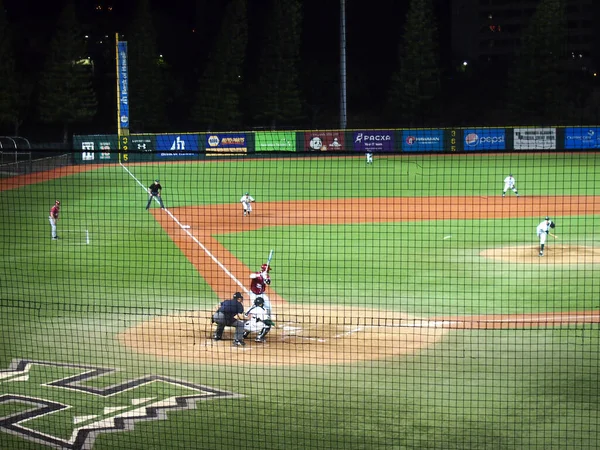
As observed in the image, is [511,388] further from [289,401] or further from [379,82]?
[379,82]

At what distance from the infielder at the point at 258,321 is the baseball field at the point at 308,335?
0.23m

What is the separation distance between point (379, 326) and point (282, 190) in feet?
93.2

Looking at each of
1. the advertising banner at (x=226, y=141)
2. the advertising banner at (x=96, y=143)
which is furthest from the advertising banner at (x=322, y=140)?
the advertising banner at (x=96, y=143)

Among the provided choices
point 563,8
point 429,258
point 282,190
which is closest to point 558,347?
point 429,258

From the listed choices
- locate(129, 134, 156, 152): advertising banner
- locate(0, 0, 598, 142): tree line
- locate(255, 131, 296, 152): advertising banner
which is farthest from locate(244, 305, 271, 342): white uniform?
locate(0, 0, 598, 142): tree line

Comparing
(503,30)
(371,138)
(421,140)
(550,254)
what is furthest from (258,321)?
(503,30)

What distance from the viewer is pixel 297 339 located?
15.6 meters

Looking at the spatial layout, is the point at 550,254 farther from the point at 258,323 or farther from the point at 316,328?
the point at 258,323

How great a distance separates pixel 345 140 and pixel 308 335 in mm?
39627

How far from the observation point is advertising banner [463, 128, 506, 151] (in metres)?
54.8

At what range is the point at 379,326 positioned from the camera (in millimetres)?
16578

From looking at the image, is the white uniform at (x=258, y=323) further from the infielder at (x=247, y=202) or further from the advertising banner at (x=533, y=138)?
the advertising banner at (x=533, y=138)

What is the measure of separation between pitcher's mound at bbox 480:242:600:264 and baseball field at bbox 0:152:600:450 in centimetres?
12

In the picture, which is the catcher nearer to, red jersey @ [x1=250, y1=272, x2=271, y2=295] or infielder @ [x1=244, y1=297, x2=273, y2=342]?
infielder @ [x1=244, y1=297, x2=273, y2=342]
